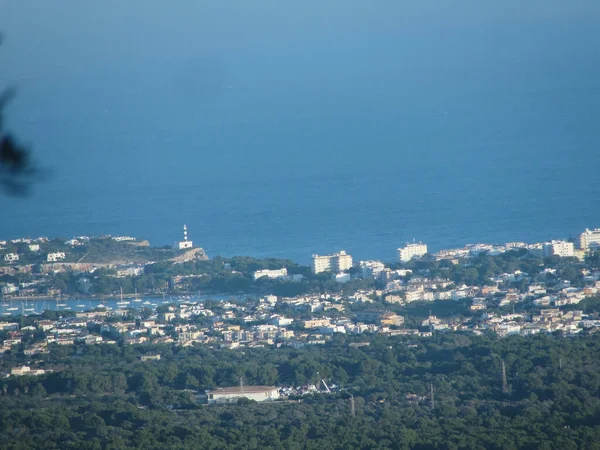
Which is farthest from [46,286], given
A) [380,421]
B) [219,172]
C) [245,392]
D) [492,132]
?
[492,132]

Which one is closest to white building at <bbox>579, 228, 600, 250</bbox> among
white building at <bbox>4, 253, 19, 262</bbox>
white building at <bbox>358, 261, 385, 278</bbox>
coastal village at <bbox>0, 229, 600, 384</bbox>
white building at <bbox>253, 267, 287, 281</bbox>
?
coastal village at <bbox>0, 229, 600, 384</bbox>

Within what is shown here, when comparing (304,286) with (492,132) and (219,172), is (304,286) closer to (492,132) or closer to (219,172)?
(219,172)

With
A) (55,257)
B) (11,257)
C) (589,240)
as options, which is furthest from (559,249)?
(11,257)

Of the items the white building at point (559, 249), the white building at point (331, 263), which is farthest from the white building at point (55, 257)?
the white building at point (559, 249)

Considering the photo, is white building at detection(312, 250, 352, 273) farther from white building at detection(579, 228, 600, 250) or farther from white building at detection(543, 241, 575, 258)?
white building at detection(579, 228, 600, 250)

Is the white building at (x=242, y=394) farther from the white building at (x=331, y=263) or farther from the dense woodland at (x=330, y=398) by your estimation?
the white building at (x=331, y=263)

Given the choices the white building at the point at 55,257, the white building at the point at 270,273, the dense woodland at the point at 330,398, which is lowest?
the dense woodland at the point at 330,398

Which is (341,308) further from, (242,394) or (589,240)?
(242,394)
